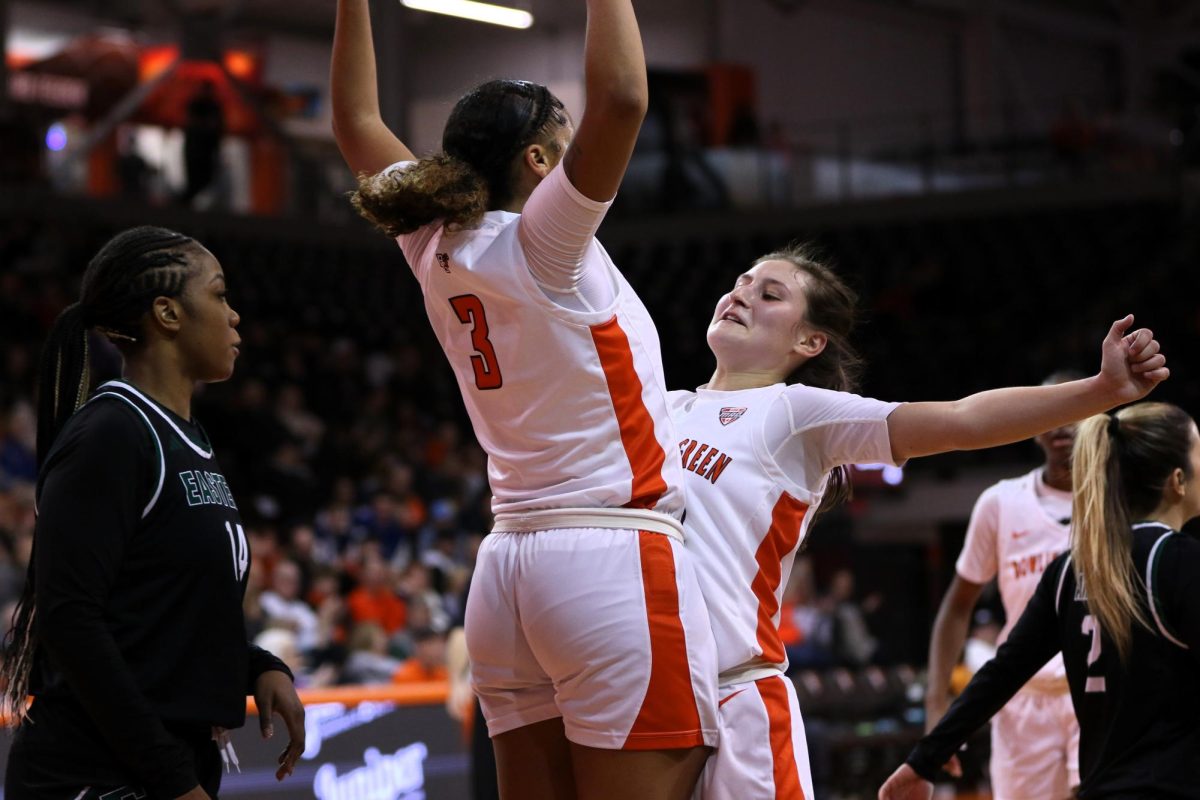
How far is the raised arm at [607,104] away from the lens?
2.46 m

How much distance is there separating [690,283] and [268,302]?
17.3 feet

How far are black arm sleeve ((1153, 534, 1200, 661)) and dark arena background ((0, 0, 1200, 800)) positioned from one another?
7.58m

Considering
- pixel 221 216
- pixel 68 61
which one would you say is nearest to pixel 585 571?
pixel 221 216

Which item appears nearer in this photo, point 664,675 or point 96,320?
point 664,675

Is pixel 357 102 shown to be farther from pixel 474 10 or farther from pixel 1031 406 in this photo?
pixel 474 10

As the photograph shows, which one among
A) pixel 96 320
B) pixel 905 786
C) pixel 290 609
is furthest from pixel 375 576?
pixel 96 320

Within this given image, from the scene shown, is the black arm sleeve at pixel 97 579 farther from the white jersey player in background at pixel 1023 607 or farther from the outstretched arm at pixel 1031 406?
the white jersey player in background at pixel 1023 607

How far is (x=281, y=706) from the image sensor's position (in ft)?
9.21

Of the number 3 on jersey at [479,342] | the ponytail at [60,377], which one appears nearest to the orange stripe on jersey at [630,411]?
the number 3 on jersey at [479,342]

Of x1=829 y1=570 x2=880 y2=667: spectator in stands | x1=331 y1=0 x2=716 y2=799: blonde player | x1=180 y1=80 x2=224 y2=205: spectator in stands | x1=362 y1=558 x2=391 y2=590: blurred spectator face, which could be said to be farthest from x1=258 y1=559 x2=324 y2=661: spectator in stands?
x1=331 y1=0 x2=716 y2=799: blonde player

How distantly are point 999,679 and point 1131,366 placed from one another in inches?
48.8

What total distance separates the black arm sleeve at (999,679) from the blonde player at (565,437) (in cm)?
111

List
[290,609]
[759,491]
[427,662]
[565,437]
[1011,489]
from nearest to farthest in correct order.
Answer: [565,437] → [759,491] → [1011,489] → [427,662] → [290,609]

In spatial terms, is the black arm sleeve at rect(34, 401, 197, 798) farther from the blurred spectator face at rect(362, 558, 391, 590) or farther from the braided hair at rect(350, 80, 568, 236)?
the blurred spectator face at rect(362, 558, 391, 590)
